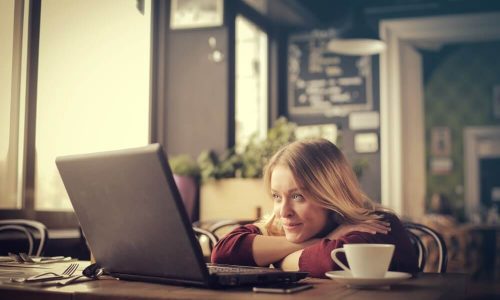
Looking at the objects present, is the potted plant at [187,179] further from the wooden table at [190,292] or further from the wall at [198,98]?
the wooden table at [190,292]

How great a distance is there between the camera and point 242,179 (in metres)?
4.20

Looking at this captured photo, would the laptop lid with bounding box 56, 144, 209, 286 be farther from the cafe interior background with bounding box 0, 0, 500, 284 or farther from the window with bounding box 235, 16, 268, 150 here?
the window with bounding box 235, 16, 268, 150

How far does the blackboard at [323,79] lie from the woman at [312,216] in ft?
16.6

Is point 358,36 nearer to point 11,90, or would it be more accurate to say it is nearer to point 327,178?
point 11,90

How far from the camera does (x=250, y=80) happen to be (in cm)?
614

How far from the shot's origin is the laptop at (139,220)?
36.4 inches

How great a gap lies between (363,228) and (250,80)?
4910mm

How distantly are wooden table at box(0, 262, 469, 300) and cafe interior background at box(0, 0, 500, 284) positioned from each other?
1822 mm

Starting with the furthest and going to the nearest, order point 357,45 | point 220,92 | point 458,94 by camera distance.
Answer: point 458,94, point 357,45, point 220,92

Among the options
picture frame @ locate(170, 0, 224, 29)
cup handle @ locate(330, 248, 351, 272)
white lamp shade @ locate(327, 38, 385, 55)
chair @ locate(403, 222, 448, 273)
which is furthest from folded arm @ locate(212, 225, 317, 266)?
white lamp shade @ locate(327, 38, 385, 55)

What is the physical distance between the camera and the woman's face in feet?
4.40

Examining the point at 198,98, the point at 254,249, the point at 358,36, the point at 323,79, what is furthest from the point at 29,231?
the point at 323,79

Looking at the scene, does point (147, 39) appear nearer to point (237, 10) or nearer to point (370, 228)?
point (237, 10)

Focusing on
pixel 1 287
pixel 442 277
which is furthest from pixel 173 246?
pixel 442 277
